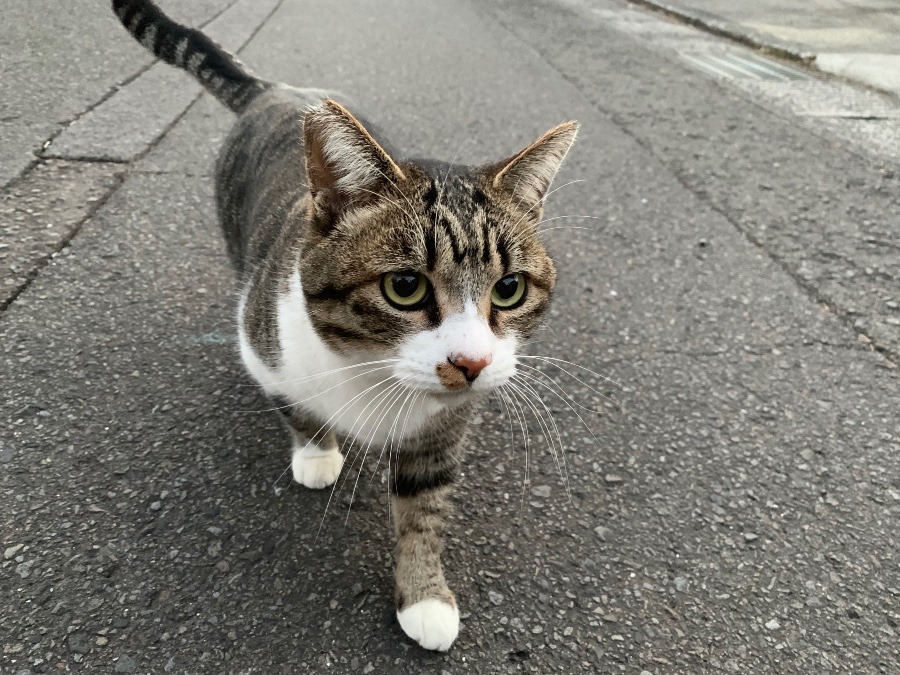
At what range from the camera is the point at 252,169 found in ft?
7.33

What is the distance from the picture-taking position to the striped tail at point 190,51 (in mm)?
2455

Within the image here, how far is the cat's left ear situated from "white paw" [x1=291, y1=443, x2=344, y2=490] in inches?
33.0

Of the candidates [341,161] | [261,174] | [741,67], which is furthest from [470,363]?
[741,67]

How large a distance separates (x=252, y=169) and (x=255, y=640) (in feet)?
4.97

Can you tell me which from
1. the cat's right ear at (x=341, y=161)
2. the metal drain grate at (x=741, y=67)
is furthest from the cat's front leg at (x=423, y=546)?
the metal drain grate at (x=741, y=67)

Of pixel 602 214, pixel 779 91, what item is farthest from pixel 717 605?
pixel 779 91

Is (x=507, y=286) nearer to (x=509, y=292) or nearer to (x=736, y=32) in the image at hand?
(x=509, y=292)

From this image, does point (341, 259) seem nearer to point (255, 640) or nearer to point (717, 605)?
point (255, 640)

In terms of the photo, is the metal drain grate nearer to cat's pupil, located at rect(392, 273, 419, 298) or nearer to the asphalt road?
the asphalt road

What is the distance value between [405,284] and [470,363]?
22 cm

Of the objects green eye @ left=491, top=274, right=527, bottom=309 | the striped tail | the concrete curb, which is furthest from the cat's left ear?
the concrete curb

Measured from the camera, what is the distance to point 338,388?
4.88ft

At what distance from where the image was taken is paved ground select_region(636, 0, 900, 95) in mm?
5285

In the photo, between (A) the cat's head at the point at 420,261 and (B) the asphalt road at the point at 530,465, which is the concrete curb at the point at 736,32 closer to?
(B) the asphalt road at the point at 530,465
